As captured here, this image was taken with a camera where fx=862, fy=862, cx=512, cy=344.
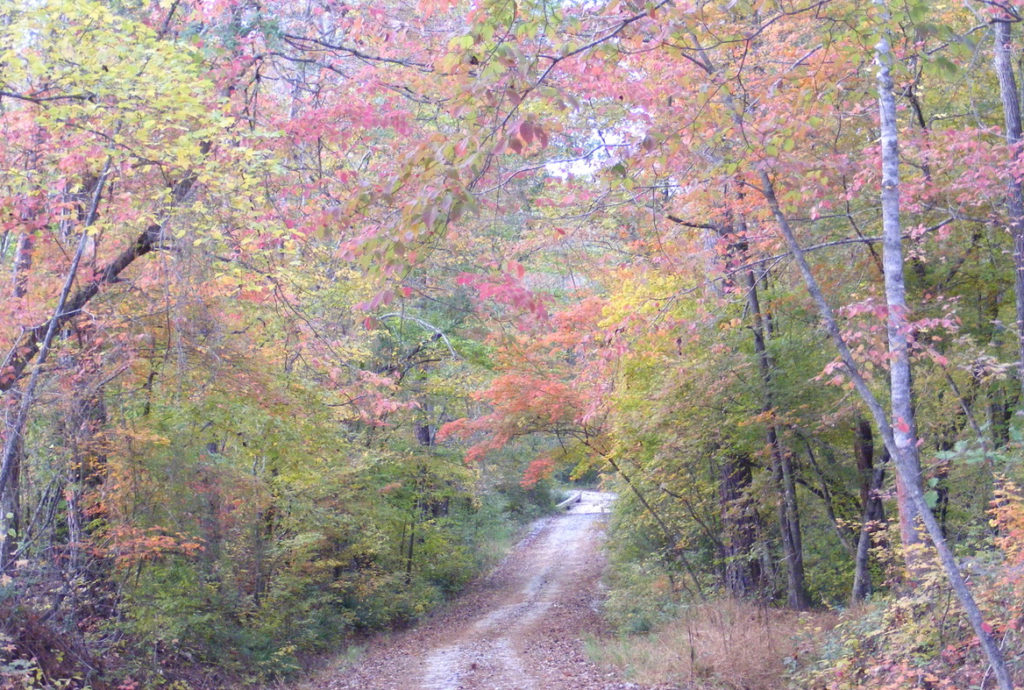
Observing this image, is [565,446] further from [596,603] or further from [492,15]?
[492,15]

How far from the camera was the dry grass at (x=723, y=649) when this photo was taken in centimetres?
1026

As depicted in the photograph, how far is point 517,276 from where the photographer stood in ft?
19.1

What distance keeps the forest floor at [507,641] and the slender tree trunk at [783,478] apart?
3453mm

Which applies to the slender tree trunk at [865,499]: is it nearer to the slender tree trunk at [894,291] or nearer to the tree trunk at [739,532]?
the tree trunk at [739,532]

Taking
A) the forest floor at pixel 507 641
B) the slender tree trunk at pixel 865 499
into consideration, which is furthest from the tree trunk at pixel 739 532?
the forest floor at pixel 507 641

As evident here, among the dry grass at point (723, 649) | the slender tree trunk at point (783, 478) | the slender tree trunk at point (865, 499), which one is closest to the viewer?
the dry grass at point (723, 649)

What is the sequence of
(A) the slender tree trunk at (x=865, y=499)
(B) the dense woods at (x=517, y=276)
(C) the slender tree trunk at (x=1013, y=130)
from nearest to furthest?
(B) the dense woods at (x=517, y=276)
(C) the slender tree trunk at (x=1013, y=130)
(A) the slender tree trunk at (x=865, y=499)

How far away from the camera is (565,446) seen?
1758 cm

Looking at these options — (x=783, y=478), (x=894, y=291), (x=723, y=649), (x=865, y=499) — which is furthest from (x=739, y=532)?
(x=894, y=291)

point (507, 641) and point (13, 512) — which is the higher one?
point (13, 512)

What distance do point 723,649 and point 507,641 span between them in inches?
249

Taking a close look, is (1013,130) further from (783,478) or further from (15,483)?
(15,483)

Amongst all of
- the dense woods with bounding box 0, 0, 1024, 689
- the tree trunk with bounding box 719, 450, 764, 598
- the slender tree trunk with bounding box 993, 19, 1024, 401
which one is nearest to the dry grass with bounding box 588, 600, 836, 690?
the dense woods with bounding box 0, 0, 1024, 689

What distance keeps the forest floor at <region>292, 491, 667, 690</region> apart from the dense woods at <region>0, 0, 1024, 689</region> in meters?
1.56
